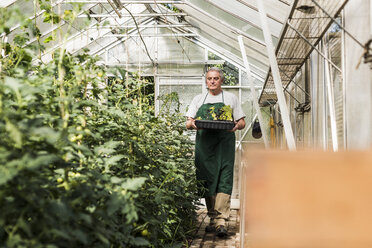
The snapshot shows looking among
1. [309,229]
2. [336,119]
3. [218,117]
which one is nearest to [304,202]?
[309,229]

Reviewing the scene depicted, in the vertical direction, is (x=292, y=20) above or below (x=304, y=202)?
above

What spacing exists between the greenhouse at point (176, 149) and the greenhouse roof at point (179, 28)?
54mm

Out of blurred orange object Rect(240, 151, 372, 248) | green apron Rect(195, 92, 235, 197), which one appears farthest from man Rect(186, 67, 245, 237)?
blurred orange object Rect(240, 151, 372, 248)

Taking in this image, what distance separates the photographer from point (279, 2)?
5.12 meters

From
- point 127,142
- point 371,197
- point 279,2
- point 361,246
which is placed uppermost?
point 279,2

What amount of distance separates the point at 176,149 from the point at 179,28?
237 inches

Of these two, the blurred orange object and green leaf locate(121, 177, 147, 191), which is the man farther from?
the blurred orange object

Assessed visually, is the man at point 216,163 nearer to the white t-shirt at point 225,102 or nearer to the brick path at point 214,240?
the white t-shirt at point 225,102

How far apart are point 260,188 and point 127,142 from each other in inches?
56.5

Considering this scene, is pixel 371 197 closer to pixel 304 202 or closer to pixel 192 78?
pixel 304 202

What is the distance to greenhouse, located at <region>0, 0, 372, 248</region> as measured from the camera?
100cm

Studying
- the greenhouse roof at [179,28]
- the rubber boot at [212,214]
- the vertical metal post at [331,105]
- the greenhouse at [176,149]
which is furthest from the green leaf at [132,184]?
the greenhouse roof at [179,28]

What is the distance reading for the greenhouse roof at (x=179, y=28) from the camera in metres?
6.33

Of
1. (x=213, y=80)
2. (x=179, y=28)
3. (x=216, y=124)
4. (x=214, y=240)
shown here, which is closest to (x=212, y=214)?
(x=214, y=240)
